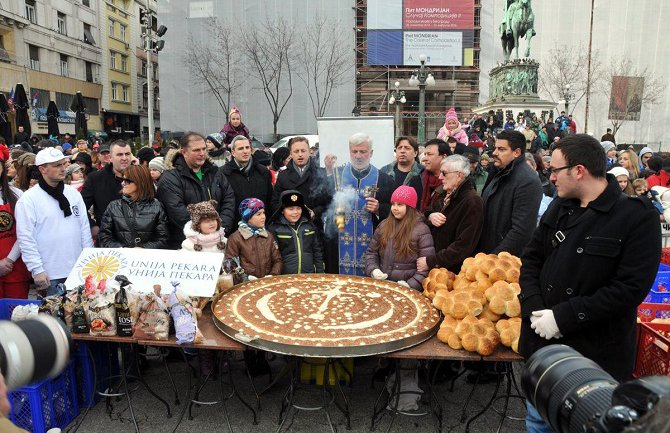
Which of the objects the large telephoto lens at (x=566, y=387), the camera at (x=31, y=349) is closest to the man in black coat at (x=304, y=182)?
the large telephoto lens at (x=566, y=387)

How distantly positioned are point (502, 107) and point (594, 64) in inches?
597

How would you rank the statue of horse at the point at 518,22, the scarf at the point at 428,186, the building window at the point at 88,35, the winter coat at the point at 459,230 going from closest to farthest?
the winter coat at the point at 459,230
the scarf at the point at 428,186
the statue of horse at the point at 518,22
the building window at the point at 88,35

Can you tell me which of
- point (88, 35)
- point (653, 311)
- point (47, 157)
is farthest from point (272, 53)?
point (653, 311)

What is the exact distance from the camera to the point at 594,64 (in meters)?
32.5

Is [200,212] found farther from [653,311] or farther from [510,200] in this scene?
[653,311]

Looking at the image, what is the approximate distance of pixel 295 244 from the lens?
4641 mm

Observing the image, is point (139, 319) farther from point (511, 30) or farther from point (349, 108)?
point (349, 108)

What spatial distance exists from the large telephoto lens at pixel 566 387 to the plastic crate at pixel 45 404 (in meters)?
3.17

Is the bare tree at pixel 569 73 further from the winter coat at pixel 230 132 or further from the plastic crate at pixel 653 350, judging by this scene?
the plastic crate at pixel 653 350

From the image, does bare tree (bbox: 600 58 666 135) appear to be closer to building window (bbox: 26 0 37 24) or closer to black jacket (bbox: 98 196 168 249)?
black jacket (bbox: 98 196 168 249)

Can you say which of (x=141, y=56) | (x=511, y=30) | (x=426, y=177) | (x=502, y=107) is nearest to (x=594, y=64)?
(x=511, y=30)

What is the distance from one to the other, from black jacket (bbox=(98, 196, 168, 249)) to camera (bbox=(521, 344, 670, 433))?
3.64 meters

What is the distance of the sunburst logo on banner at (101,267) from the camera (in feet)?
13.0

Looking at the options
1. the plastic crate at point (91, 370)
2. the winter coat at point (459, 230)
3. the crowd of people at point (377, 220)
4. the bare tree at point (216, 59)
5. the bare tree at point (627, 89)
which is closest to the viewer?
the crowd of people at point (377, 220)
